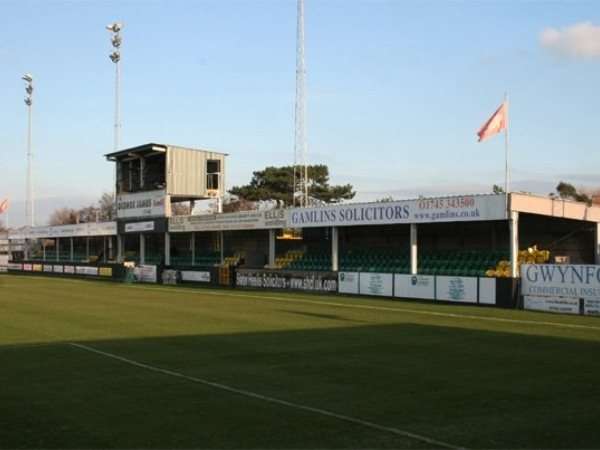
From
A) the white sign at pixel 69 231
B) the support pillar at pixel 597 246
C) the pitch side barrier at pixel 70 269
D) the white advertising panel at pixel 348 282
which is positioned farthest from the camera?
the white sign at pixel 69 231

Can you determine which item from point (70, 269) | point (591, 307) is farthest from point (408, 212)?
point (70, 269)

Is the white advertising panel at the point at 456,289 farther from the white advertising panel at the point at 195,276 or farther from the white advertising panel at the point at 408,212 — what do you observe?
the white advertising panel at the point at 195,276

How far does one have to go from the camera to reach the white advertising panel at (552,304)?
77.0ft

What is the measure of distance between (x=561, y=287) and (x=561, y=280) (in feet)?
0.82

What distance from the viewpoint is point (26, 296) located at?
32.4 meters

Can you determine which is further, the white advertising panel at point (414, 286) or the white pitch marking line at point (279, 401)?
the white advertising panel at point (414, 286)

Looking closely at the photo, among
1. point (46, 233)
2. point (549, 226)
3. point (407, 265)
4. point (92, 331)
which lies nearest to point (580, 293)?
point (549, 226)

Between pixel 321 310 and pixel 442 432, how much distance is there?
17190 mm

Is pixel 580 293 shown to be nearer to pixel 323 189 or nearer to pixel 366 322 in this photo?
pixel 366 322

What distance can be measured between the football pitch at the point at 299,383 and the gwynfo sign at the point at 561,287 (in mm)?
2294

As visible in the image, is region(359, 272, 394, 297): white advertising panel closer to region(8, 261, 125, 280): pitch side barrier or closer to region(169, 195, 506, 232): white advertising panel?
region(169, 195, 506, 232): white advertising panel

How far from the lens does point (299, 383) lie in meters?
10.4

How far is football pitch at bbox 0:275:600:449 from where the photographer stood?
731 cm

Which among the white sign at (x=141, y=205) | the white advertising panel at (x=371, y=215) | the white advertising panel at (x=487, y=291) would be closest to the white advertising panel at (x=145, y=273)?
the white sign at (x=141, y=205)
